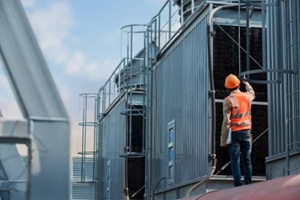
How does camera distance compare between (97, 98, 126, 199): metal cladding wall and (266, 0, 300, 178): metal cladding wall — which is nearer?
(266, 0, 300, 178): metal cladding wall

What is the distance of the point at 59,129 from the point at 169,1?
14.3m

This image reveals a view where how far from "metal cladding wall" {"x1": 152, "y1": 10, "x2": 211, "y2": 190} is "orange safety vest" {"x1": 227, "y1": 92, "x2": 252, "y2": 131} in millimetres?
1771

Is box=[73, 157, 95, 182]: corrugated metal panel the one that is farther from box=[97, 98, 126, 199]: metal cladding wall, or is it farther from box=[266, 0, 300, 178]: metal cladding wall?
box=[266, 0, 300, 178]: metal cladding wall

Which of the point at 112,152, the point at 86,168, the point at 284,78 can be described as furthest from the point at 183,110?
the point at 86,168

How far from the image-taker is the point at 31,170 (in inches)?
81.0

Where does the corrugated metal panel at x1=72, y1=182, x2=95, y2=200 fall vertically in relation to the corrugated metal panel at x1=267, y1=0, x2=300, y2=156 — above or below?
below

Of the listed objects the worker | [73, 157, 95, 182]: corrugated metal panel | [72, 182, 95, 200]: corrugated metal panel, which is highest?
the worker

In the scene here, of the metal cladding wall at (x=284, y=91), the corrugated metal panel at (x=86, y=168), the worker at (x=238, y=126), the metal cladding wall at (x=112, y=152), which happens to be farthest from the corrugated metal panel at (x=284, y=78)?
the corrugated metal panel at (x=86, y=168)

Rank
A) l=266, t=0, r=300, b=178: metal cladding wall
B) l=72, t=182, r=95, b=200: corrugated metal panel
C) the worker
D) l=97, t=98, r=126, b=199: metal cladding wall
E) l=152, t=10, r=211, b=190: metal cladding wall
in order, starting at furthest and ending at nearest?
1. l=72, t=182, r=95, b=200: corrugated metal panel
2. l=97, t=98, r=126, b=199: metal cladding wall
3. l=152, t=10, r=211, b=190: metal cladding wall
4. the worker
5. l=266, t=0, r=300, b=178: metal cladding wall

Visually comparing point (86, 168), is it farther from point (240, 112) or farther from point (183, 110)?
point (240, 112)

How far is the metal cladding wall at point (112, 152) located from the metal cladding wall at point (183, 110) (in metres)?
4.02

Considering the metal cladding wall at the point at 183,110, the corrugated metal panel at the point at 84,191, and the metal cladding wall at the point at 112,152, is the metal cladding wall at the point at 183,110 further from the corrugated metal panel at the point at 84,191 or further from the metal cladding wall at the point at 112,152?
the corrugated metal panel at the point at 84,191

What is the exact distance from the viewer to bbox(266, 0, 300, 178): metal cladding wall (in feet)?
32.2

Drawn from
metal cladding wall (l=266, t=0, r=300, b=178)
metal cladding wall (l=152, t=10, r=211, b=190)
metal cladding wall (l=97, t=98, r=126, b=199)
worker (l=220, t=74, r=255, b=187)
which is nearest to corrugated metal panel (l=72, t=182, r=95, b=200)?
metal cladding wall (l=97, t=98, r=126, b=199)
